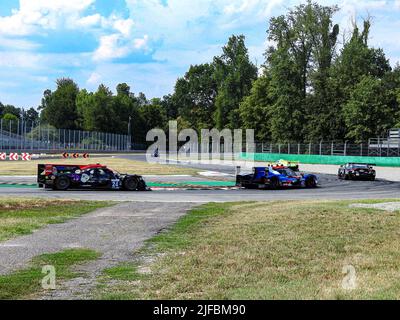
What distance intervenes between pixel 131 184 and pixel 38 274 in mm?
20751

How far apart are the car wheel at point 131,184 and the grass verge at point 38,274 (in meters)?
18.4

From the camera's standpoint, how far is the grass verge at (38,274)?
7363mm

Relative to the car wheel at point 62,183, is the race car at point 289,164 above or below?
above

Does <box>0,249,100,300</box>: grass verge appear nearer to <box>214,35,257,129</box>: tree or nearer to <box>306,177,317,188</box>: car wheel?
<box>306,177,317,188</box>: car wheel

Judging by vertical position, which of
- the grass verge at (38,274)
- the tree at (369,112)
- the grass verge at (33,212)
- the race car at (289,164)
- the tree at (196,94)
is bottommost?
the grass verge at (33,212)

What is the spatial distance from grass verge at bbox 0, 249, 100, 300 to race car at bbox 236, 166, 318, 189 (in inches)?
866

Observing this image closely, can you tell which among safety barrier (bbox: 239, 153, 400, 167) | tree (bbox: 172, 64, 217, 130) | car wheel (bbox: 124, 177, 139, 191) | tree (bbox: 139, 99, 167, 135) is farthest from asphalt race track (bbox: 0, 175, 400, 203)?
tree (bbox: 139, 99, 167, 135)

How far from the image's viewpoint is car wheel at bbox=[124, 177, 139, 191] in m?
29.1

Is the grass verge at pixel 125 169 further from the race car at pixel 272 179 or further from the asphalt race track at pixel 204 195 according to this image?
the asphalt race track at pixel 204 195

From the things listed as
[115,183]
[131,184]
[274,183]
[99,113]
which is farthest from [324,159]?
[99,113]

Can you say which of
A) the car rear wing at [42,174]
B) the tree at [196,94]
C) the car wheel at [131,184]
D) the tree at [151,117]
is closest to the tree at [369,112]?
the car wheel at [131,184]

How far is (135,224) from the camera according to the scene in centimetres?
1497

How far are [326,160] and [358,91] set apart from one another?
1356 centimetres

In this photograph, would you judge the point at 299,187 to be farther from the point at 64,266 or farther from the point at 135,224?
the point at 64,266
